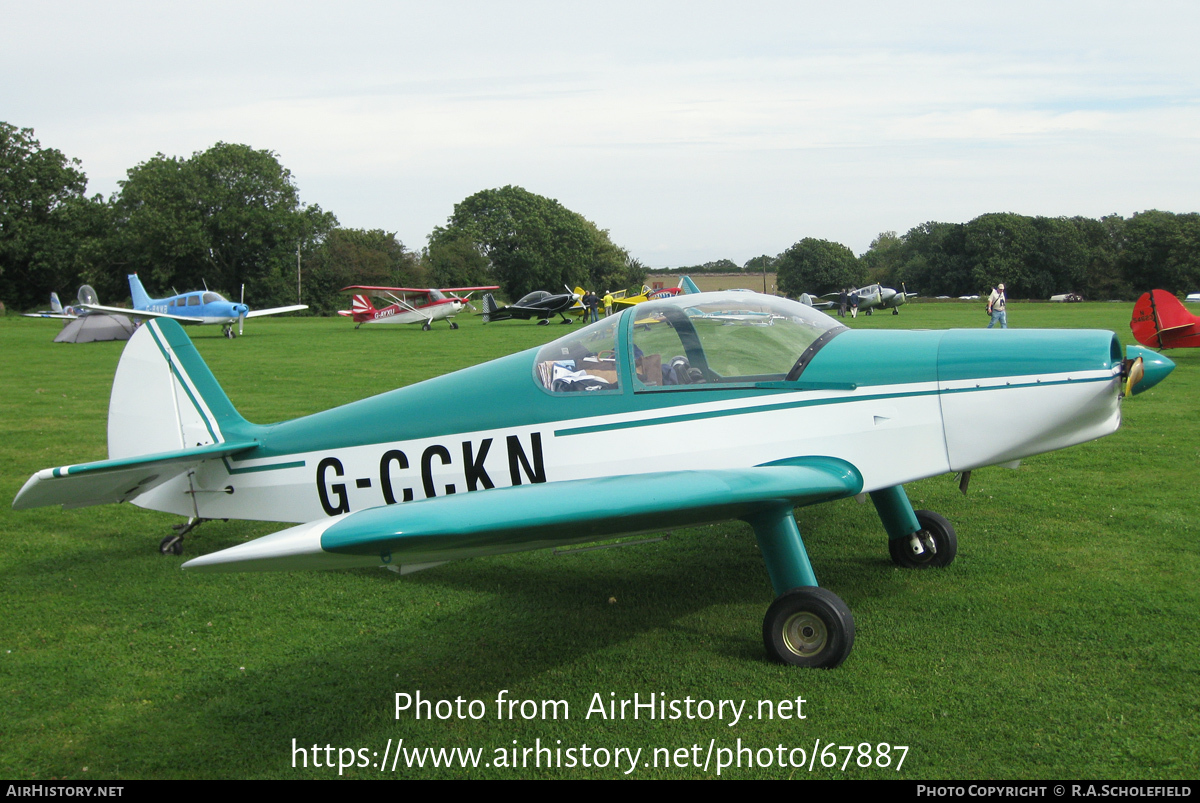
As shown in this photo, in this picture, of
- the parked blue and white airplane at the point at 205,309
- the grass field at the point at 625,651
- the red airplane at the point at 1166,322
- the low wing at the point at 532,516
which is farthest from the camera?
the parked blue and white airplane at the point at 205,309

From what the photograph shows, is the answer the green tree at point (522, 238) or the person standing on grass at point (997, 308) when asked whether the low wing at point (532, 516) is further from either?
the green tree at point (522, 238)

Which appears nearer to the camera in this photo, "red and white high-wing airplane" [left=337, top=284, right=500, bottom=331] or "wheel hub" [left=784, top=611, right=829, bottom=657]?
"wheel hub" [left=784, top=611, right=829, bottom=657]

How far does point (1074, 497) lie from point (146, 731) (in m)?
6.83

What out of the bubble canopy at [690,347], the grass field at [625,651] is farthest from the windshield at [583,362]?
the grass field at [625,651]

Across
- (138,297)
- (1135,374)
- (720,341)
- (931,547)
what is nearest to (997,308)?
(931,547)

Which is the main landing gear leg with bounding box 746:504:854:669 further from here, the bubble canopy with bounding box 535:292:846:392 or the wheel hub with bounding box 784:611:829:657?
the bubble canopy with bounding box 535:292:846:392

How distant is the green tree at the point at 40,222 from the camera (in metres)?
63.3

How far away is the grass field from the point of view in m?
3.30

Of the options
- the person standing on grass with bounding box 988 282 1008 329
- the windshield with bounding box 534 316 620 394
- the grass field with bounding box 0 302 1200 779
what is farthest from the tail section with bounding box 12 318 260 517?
the person standing on grass with bounding box 988 282 1008 329

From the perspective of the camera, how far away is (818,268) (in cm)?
7919

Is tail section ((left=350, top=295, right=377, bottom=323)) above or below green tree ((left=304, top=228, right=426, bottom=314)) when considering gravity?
below

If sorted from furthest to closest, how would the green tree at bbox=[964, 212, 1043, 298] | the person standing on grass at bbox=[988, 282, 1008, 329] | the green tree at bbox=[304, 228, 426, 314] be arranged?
the green tree at bbox=[964, 212, 1043, 298] < the green tree at bbox=[304, 228, 426, 314] < the person standing on grass at bbox=[988, 282, 1008, 329]

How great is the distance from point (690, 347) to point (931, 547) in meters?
2.25
